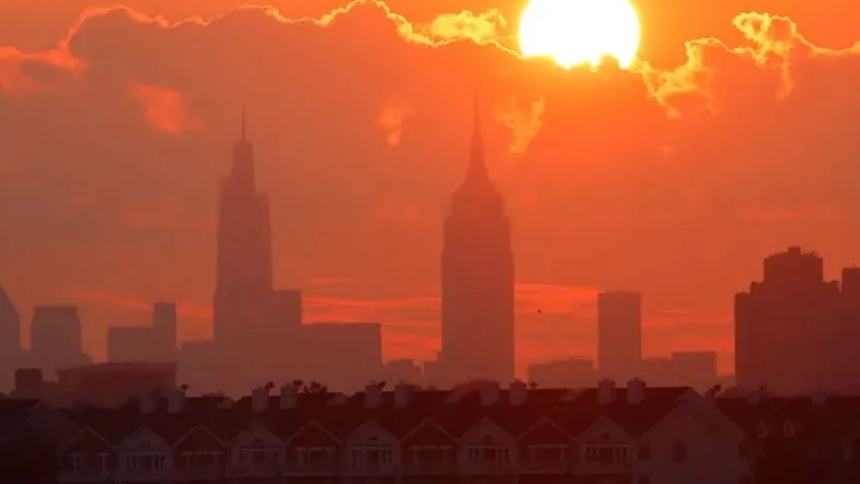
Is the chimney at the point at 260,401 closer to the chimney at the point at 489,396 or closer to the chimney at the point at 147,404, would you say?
the chimney at the point at 147,404

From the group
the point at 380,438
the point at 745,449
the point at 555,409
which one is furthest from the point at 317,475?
the point at 745,449

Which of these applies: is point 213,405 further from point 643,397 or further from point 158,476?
point 643,397

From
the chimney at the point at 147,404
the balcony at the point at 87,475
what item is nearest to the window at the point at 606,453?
the chimney at the point at 147,404

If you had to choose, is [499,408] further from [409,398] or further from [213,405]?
[213,405]

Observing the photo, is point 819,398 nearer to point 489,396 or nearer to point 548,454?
point 548,454

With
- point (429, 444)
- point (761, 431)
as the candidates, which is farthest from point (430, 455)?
point (761, 431)

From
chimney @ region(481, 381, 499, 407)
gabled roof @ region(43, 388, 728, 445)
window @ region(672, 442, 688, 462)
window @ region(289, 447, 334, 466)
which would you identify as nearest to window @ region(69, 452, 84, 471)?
gabled roof @ region(43, 388, 728, 445)
